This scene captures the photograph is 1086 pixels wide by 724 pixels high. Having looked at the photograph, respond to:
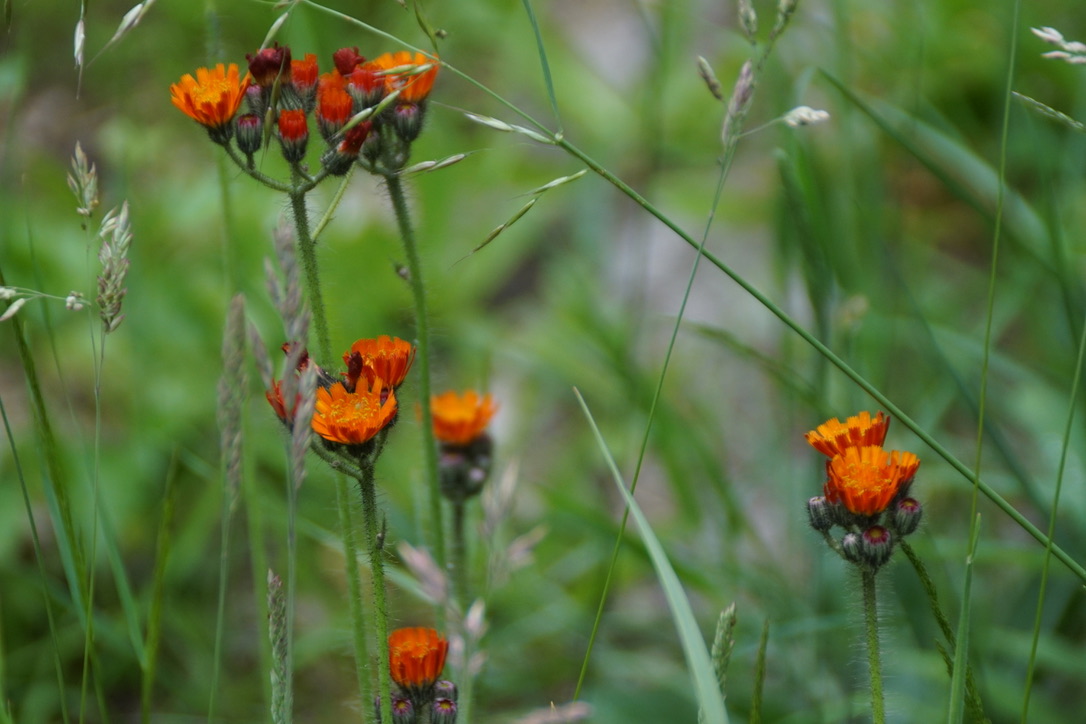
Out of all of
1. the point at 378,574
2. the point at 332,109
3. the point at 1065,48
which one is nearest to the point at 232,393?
the point at 378,574

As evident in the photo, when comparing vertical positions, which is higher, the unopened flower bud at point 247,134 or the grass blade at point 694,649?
the unopened flower bud at point 247,134

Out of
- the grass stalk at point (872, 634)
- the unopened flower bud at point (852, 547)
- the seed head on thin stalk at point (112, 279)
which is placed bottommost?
the grass stalk at point (872, 634)

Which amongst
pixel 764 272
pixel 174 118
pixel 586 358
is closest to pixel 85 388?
pixel 174 118

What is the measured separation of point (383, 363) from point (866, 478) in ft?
1.74

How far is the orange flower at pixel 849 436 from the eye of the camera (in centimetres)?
114

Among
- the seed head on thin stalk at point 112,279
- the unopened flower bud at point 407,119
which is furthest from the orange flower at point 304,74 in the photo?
the seed head on thin stalk at point 112,279

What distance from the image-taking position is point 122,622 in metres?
2.51

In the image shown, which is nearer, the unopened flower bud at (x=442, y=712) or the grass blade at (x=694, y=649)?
the grass blade at (x=694, y=649)

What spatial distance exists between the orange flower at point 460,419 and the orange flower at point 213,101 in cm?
60

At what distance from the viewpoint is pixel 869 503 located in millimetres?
1071

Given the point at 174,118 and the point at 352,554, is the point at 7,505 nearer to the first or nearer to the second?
the point at 352,554

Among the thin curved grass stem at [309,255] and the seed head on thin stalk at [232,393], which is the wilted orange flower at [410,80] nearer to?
the thin curved grass stem at [309,255]

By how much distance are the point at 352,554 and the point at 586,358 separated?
7.06ft

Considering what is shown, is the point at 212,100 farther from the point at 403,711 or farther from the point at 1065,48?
the point at 1065,48
